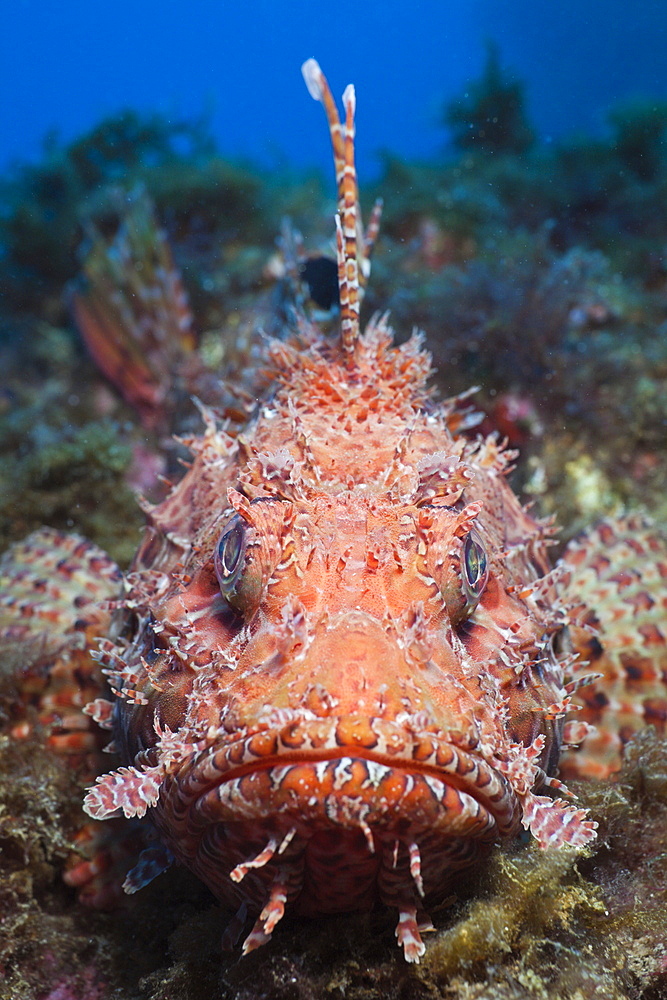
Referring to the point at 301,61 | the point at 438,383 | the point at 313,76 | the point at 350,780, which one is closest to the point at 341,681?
the point at 350,780

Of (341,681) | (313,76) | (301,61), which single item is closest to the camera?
(341,681)

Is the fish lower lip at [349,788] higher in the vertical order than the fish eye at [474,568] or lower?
lower

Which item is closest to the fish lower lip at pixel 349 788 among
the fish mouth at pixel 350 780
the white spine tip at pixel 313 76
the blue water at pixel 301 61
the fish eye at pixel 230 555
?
the fish mouth at pixel 350 780

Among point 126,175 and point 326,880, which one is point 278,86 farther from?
point 326,880

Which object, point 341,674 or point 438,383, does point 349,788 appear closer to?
point 341,674

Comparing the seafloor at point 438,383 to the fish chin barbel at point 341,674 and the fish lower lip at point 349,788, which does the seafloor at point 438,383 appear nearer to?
the fish chin barbel at point 341,674

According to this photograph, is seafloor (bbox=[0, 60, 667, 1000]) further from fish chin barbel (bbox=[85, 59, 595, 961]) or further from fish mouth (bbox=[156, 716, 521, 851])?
fish mouth (bbox=[156, 716, 521, 851])
